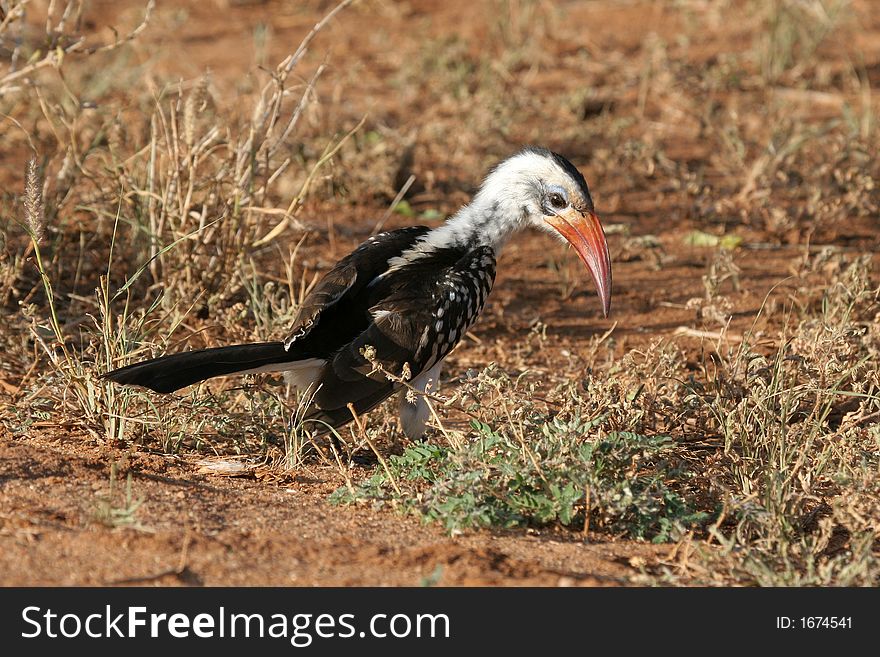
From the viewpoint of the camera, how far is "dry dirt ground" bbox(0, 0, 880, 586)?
349cm

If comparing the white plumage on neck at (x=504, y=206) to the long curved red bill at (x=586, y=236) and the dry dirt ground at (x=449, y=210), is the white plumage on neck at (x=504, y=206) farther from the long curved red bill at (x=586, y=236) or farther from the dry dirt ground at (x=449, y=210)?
the dry dirt ground at (x=449, y=210)

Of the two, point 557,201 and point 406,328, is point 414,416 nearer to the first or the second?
point 406,328

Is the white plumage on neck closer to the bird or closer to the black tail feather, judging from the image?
the bird

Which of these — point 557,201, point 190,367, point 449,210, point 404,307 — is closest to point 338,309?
point 404,307

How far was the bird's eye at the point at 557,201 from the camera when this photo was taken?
198 inches

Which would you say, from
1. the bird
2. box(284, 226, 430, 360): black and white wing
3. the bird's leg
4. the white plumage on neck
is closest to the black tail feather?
the bird

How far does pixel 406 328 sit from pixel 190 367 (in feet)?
2.80

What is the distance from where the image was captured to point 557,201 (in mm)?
5035

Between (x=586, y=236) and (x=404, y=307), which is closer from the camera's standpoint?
(x=404, y=307)

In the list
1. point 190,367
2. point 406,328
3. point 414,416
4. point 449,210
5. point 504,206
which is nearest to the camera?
point 190,367

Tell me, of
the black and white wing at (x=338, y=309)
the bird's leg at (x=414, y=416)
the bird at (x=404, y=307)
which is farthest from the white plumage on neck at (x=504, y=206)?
the bird's leg at (x=414, y=416)

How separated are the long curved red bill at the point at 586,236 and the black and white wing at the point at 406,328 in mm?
388
